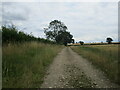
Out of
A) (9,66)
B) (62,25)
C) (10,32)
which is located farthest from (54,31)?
(9,66)

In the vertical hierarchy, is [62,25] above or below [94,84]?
above

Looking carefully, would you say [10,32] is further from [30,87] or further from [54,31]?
[54,31]

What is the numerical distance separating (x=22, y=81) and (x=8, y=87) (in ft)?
1.51

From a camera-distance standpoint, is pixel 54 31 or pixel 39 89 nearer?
pixel 39 89

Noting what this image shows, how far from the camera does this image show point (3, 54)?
14.8 ft

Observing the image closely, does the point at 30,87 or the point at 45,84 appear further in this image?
the point at 45,84

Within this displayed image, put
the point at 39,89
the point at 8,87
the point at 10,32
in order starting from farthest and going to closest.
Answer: the point at 10,32 → the point at 39,89 → the point at 8,87

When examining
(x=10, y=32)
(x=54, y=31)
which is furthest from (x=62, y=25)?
(x=10, y=32)

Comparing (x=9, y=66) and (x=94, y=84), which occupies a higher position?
(x=9, y=66)

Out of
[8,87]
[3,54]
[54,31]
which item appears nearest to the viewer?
[8,87]

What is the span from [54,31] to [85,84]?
139ft

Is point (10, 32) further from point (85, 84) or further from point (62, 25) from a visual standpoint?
point (62, 25)

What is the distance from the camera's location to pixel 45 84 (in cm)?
359

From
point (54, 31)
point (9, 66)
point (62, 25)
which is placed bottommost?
point (9, 66)
